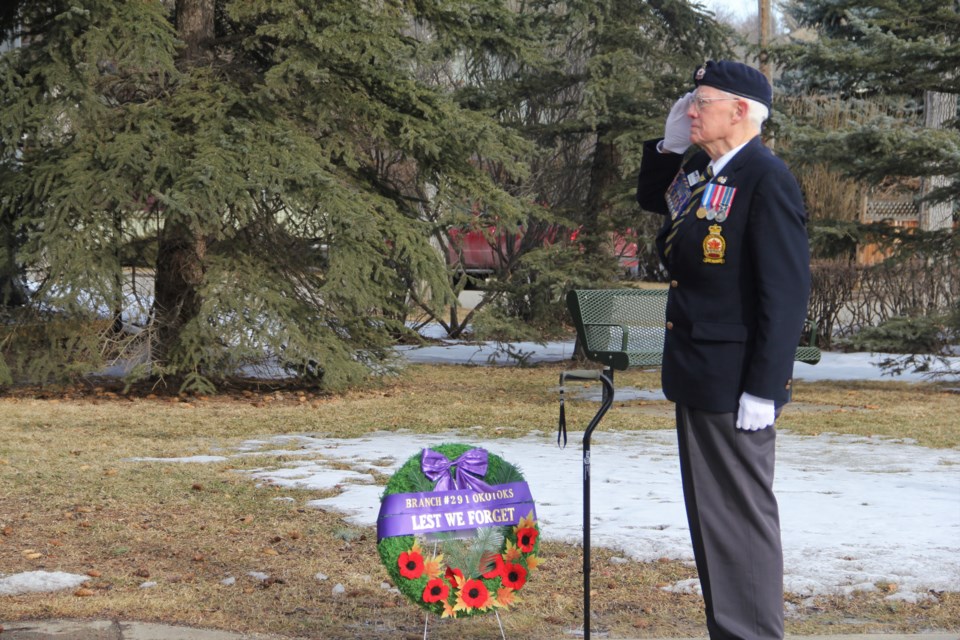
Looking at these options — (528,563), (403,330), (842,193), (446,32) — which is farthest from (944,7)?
(842,193)

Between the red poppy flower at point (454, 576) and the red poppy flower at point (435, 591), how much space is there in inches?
1.5

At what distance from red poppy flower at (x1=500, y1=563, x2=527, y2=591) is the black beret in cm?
178

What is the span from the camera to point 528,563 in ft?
14.3

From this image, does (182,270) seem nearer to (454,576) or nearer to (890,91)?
(890,91)

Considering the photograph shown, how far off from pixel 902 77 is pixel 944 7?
783 millimetres

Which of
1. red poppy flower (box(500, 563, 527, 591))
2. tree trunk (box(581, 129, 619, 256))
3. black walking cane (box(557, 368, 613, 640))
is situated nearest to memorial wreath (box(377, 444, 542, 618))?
red poppy flower (box(500, 563, 527, 591))

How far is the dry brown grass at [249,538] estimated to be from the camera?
15.9ft

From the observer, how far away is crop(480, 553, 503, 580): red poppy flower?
171 inches

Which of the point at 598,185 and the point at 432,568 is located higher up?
the point at 598,185

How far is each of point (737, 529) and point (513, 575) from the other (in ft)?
3.15

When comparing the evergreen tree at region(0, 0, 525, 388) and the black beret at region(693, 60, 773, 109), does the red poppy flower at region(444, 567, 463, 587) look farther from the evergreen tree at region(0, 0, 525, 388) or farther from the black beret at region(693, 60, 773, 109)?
the evergreen tree at region(0, 0, 525, 388)

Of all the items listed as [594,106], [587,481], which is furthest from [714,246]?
[594,106]

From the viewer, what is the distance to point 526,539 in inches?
171

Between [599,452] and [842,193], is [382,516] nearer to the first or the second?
[599,452]
